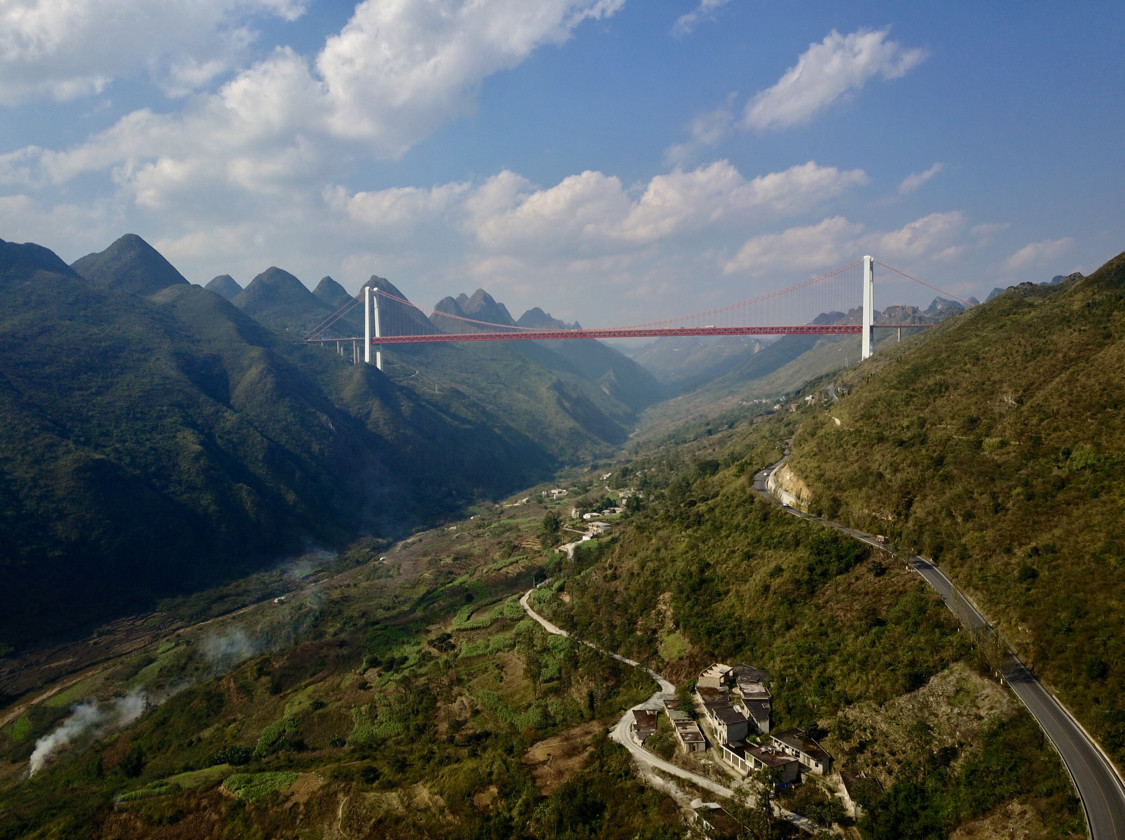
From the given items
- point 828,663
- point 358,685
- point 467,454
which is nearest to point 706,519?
point 828,663

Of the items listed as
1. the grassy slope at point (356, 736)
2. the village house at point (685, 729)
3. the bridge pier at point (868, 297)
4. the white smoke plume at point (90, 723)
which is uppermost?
the bridge pier at point (868, 297)

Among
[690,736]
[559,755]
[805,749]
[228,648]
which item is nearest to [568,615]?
[559,755]

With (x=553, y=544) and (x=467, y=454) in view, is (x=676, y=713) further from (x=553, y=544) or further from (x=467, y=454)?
(x=467, y=454)

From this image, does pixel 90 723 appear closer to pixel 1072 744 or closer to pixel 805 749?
pixel 805 749

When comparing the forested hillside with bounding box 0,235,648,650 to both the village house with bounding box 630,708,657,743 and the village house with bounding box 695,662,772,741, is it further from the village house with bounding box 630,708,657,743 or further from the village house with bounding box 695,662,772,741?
the village house with bounding box 695,662,772,741

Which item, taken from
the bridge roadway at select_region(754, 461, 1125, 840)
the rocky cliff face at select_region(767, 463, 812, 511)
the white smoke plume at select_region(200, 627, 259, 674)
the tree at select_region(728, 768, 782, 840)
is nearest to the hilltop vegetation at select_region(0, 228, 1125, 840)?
the white smoke plume at select_region(200, 627, 259, 674)

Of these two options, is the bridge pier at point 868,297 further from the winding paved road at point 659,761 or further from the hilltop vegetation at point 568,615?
the winding paved road at point 659,761

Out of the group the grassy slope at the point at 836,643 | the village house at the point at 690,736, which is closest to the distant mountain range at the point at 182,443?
the grassy slope at the point at 836,643
